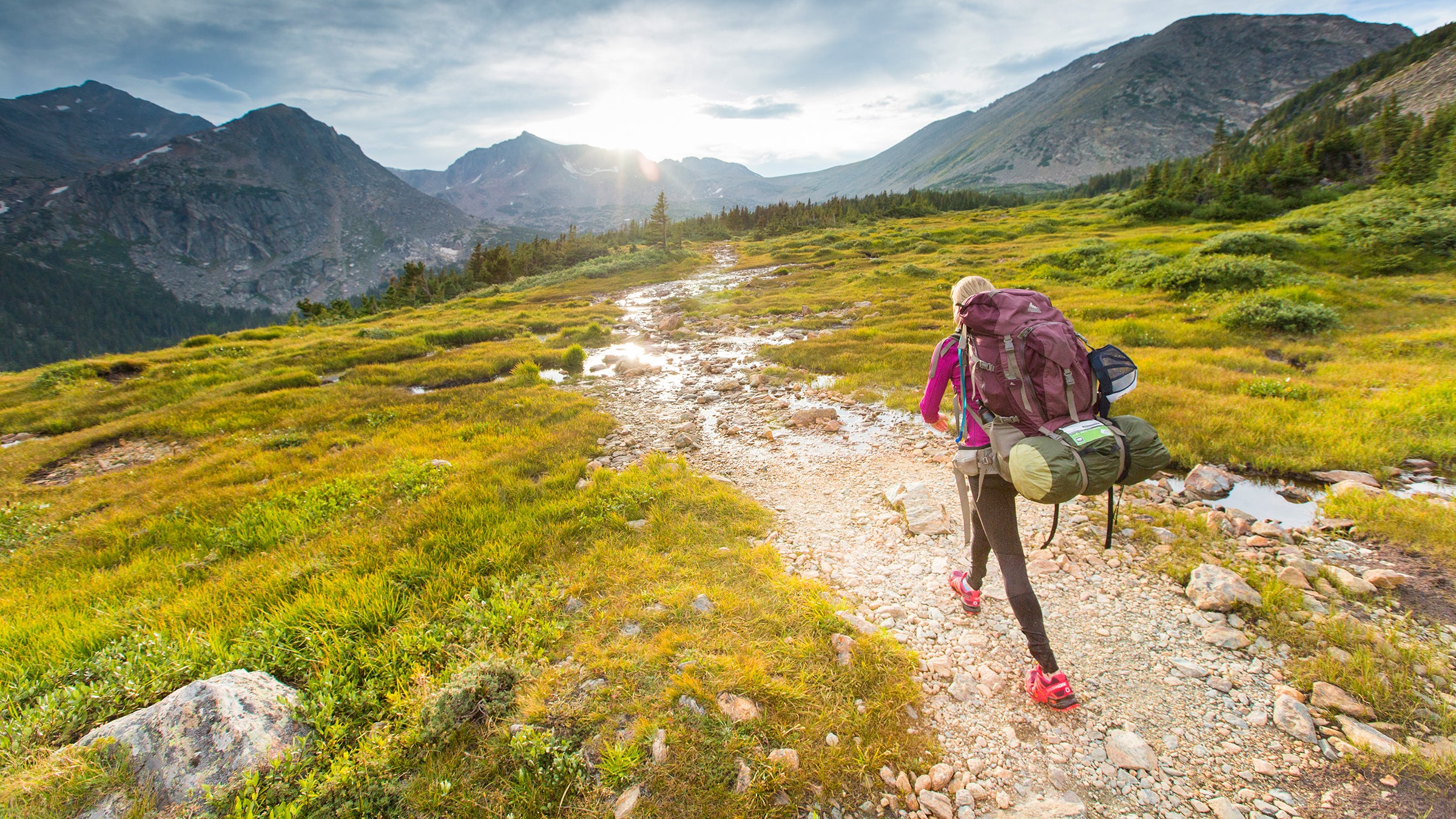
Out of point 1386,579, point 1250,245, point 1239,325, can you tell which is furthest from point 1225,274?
point 1386,579

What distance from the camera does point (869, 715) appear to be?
164 inches

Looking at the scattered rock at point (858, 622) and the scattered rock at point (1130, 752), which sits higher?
the scattered rock at point (858, 622)

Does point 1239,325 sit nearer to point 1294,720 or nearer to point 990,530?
point 1294,720

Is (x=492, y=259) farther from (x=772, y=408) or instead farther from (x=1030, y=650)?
(x=1030, y=650)

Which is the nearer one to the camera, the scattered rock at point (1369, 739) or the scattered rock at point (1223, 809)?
the scattered rock at point (1223, 809)

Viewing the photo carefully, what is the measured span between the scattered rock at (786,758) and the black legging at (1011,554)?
228 cm

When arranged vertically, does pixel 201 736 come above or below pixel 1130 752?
above

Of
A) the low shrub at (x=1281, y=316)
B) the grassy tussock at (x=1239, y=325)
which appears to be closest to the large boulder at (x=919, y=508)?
the grassy tussock at (x=1239, y=325)

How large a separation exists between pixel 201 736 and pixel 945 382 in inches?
262

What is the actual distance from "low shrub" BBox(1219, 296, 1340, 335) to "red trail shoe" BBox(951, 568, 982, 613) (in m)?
16.8

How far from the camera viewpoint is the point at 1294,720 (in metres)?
3.90

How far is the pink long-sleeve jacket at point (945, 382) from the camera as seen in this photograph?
4.77 metres

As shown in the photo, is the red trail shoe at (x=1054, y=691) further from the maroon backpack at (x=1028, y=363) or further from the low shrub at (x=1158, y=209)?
the low shrub at (x=1158, y=209)

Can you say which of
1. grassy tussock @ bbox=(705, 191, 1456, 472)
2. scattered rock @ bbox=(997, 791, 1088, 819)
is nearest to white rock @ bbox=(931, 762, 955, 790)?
scattered rock @ bbox=(997, 791, 1088, 819)
